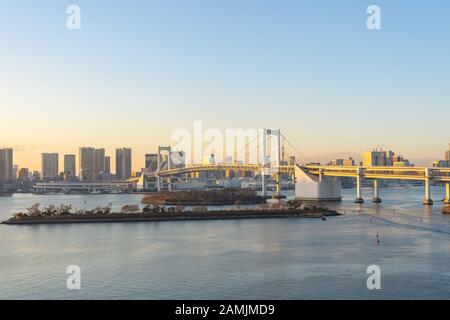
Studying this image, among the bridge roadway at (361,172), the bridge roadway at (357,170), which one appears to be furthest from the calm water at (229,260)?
the bridge roadway at (357,170)

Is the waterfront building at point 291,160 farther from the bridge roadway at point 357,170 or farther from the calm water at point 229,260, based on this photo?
the calm water at point 229,260

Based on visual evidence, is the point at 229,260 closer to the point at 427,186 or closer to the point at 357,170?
the point at 427,186

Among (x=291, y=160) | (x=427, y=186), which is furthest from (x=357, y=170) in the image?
(x=291, y=160)

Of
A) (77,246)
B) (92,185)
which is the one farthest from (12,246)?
(92,185)

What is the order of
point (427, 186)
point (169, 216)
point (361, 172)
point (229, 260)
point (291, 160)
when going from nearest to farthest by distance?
1. point (229, 260)
2. point (169, 216)
3. point (427, 186)
4. point (361, 172)
5. point (291, 160)
